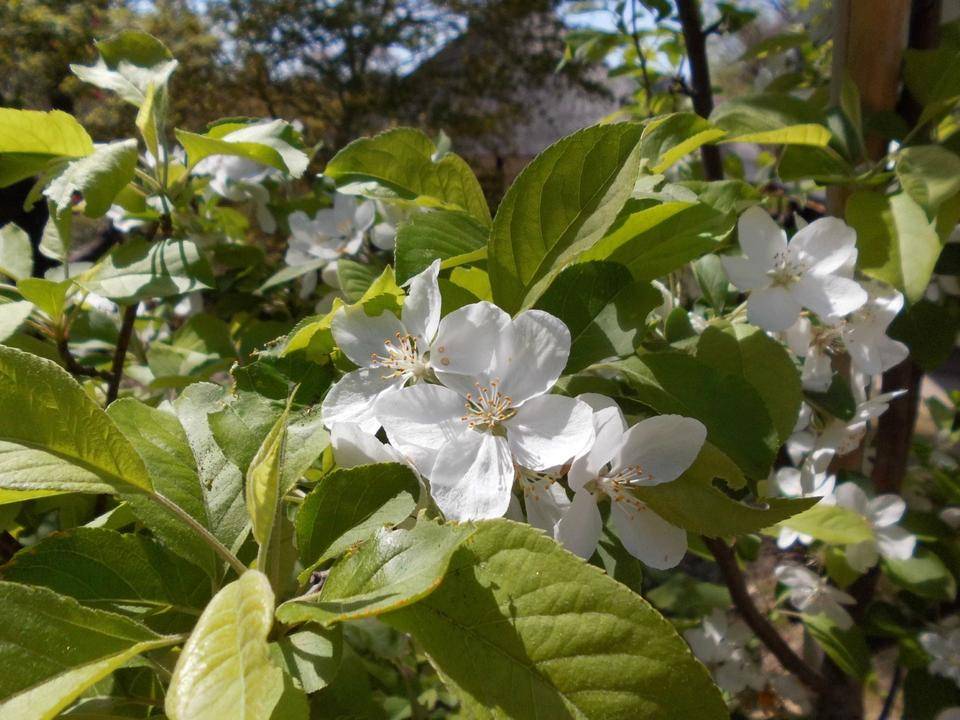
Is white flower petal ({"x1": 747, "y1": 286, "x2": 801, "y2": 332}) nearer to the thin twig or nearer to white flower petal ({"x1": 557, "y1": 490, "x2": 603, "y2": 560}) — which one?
white flower petal ({"x1": 557, "y1": 490, "x2": 603, "y2": 560})

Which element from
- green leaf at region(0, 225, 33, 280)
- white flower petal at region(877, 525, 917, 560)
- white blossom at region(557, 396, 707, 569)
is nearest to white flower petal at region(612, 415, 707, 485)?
white blossom at region(557, 396, 707, 569)

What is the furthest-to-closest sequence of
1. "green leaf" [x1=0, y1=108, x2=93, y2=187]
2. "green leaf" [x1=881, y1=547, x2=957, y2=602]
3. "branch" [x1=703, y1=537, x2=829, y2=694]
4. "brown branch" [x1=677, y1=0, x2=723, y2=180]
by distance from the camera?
"brown branch" [x1=677, y1=0, x2=723, y2=180], "green leaf" [x1=881, y1=547, x2=957, y2=602], "branch" [x1=703, y1=537, x2=829, y2=694], "green leaf" [x1=0, y1=108, x2=93, y2=187]

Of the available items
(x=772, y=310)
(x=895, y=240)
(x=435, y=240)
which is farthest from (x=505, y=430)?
(x=895, y=240)

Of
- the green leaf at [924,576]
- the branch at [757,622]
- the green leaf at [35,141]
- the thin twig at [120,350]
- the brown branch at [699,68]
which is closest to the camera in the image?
the green leaf at [35,141]

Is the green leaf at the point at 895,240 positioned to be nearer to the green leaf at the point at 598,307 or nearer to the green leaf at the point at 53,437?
the green leaf at the point at 598,307

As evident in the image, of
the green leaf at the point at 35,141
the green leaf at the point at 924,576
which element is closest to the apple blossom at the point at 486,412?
the green leaf at the point at 35,141

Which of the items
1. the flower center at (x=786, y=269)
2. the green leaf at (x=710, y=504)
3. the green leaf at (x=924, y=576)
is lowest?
the green leaf at (x=924, y=576)

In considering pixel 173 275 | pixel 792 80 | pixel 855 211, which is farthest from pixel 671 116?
pixel 792 80
